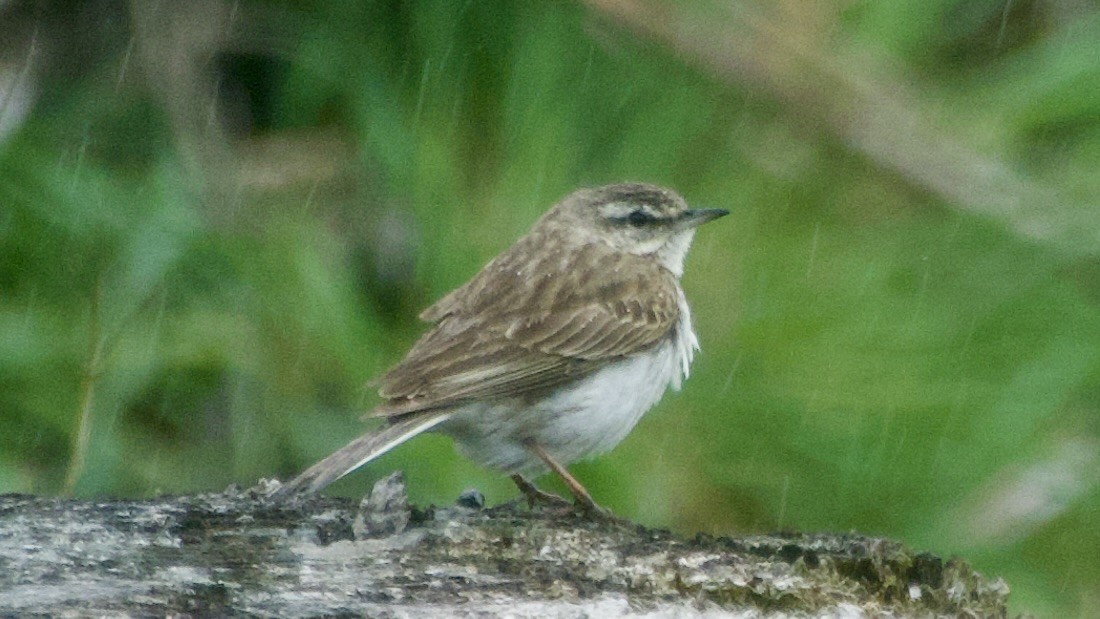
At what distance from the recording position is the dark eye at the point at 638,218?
574 centimetres

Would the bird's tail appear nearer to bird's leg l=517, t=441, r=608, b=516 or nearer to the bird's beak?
bird's leg l=517, t=441, r=608, b=516

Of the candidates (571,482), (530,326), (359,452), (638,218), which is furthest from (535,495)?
(638,218)

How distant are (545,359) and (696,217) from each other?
27.5 inches

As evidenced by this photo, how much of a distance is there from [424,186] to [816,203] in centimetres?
115

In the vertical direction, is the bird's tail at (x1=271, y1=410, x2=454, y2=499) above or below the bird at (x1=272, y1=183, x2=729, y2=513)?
below

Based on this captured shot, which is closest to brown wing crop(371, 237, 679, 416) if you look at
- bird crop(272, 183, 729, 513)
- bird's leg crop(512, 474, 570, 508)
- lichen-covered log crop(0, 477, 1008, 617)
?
bird crop(272, 183, 729, 513)

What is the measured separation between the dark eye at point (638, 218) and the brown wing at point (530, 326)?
0.17 metres

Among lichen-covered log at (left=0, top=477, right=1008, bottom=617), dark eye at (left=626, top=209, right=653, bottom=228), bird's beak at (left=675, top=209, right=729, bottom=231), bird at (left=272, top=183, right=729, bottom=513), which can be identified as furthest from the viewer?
dark eye at (left=626, top=209, right=653, bottom=228)

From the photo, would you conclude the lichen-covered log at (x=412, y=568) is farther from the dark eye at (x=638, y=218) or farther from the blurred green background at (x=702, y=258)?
the dark eye at (x=638, y=218)

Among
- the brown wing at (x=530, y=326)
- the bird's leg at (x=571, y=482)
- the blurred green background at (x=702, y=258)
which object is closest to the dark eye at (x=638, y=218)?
the brown wing at (x=530, y=326)

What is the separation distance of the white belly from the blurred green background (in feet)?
0.32

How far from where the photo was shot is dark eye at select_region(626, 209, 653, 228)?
574 cm

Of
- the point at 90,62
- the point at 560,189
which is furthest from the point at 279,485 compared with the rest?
the point at 90,62

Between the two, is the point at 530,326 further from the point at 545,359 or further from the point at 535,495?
the point at 535,495
